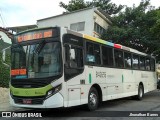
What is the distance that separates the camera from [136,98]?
57.5 ft

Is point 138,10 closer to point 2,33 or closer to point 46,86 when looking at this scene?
point 2,33

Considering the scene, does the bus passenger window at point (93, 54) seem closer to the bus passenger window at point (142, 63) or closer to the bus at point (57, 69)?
the bus at point (57, 69)

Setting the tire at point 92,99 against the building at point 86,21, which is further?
the building at point 86,21

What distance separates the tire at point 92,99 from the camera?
11.4 metres

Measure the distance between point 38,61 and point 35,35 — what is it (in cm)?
107

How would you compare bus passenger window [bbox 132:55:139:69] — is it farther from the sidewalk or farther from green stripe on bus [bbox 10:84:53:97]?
green stripe on bus [bbox 10:84:53:97]

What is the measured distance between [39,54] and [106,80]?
13.1 ft

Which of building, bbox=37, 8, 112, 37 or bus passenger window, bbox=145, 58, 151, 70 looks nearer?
bus passenger window, bbox=145, 58, 151, 70

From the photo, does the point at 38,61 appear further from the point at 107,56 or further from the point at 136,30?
the point at 136,30

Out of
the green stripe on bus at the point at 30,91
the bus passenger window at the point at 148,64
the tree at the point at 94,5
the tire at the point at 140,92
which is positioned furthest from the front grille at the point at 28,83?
the tree at the point at 94,5

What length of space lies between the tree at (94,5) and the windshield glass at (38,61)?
3030cm

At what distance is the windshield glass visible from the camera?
9.88 m

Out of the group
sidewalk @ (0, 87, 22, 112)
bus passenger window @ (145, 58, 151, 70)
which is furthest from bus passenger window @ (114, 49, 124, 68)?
sidewalk @ (0, 87, 22, 112)

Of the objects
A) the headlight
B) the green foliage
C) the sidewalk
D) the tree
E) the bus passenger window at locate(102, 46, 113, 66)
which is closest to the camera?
the headlight
